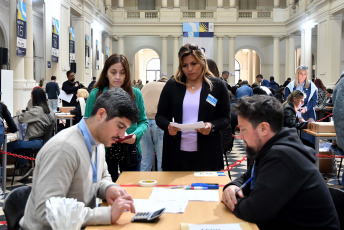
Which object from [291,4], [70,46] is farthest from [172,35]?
[70,46]

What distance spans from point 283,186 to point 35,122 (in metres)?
5.62

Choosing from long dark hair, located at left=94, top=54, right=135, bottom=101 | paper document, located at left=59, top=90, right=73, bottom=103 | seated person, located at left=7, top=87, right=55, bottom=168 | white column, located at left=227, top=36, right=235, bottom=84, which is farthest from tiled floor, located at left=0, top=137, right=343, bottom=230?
white column, located at left=227, top=36, right=235, bottom=84

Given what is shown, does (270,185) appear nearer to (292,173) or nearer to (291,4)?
(292,173)

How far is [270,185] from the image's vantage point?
1984 mm

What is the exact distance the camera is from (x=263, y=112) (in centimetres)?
213

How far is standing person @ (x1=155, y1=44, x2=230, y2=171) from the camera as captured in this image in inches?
138

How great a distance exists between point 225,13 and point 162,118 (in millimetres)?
25994

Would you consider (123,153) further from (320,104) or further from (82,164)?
(320,104)

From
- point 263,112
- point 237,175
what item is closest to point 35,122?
point 237,175

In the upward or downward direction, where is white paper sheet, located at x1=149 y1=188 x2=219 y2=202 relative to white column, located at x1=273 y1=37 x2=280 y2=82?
downward

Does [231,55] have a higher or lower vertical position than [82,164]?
higher

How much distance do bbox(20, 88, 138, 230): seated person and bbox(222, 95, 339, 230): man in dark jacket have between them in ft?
2.06

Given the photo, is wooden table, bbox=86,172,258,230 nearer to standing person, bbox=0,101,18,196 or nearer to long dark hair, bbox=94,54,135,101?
long dark hair, bbox=94,54,135,101

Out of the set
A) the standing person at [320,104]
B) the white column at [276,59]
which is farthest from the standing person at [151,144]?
the white column at [276,59]
